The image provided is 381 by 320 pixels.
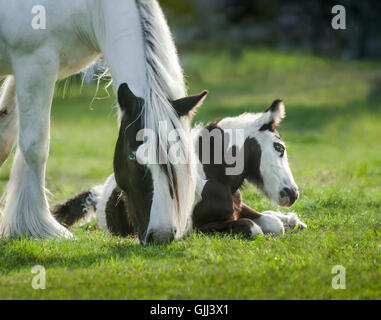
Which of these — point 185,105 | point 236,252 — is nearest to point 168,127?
point 185,105

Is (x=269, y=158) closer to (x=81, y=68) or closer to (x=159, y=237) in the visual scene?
(x=159, y=237)

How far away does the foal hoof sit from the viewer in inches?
154

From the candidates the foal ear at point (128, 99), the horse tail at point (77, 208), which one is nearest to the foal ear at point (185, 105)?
the foal ear at point (128, 99)

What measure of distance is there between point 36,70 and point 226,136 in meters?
1.76

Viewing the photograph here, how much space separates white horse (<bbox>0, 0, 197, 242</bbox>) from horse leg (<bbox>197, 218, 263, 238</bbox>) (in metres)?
0.72

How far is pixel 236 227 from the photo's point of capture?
479cm

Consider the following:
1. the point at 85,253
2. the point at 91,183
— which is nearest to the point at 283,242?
the point at 85,253

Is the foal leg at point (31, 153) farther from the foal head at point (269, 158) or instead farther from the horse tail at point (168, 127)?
the foal head at point (269, 158)

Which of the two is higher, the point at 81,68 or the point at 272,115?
the point at 81,68

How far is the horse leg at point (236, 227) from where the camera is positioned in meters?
4.70

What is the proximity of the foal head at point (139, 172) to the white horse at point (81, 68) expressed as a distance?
2cm

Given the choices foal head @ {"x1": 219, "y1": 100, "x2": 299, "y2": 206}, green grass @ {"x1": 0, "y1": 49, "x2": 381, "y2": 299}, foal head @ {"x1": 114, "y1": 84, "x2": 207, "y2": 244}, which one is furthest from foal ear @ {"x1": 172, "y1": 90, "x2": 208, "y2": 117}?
foal head @ {"x1": 219, "y1": 100, "x2": 299, "y2": 206}

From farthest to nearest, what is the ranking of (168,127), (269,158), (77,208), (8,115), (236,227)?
(77,208) → (8,115) → (269,158) → (236,227) → (168,127)

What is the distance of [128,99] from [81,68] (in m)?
1.29
